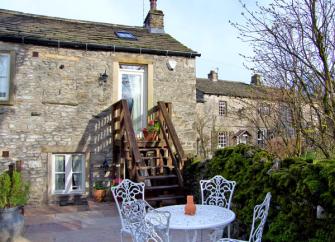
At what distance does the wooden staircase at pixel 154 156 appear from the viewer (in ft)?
23.8

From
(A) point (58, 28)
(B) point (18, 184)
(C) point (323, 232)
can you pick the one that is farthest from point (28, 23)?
(C) point (323, 232)

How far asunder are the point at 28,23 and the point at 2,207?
6364 mm

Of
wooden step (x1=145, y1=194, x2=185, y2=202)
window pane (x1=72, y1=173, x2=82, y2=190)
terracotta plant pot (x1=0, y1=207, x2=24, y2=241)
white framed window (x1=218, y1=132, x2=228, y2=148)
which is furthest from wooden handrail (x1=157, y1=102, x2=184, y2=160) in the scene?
white framed window (x1=218, y1=132, x2=228, y2=148)

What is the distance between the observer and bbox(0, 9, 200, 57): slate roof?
28.7ft

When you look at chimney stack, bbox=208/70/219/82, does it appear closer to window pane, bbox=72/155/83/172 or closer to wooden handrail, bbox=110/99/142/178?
wooden handrail, bbox=110/99/142/178

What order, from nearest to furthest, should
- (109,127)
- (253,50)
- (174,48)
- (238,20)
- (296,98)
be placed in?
(238,20)
(253,50)
(296,98)
(109,127)
(174,48)

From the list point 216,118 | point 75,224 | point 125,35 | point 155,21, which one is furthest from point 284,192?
point 216,118

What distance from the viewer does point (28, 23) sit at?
31.6ft

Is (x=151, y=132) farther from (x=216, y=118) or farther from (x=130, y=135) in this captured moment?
(x=216, y=118)

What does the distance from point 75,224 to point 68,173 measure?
2.91 m

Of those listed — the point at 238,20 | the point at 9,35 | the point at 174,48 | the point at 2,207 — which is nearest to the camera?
the point at 2,207

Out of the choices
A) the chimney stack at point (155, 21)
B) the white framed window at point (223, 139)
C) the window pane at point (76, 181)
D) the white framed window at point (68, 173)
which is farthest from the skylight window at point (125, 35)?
the white framed window at point (223, 139)

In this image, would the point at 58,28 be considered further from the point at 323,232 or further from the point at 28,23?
the point at 323,232

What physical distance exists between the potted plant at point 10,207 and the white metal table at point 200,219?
283 centimetres
